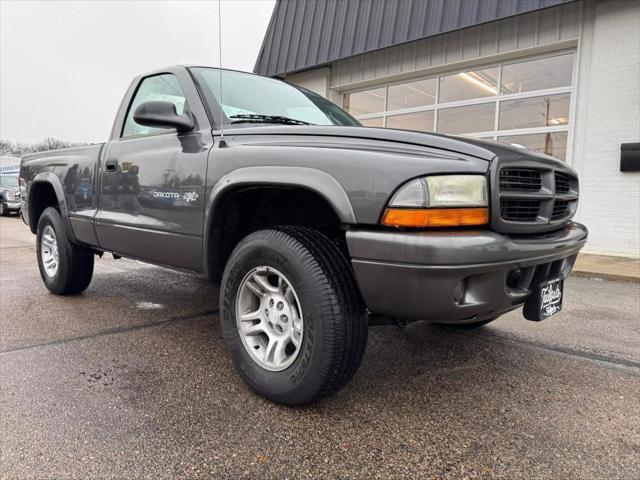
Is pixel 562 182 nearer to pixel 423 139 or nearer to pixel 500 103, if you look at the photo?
pixel 423 139

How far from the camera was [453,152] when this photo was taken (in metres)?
1.90

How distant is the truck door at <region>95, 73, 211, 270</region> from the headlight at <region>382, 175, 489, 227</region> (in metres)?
1.21

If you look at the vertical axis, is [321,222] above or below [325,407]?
above

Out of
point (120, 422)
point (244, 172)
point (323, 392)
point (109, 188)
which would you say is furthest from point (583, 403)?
point (109, 188)

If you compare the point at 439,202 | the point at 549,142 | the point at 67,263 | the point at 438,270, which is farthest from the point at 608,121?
the point at 67,263

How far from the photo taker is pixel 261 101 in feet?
9.80

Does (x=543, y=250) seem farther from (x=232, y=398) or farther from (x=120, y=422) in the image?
(x=120, y=422)

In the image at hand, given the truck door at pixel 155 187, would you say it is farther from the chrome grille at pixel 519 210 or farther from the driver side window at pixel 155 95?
the chrome grille at pixel 519 210

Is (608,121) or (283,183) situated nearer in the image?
(283,183)

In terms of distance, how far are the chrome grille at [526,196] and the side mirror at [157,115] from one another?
1.75 m

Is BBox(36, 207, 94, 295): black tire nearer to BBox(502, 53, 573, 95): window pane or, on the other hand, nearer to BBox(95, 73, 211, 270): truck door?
BBox(95, 73, 211, 270): truck door

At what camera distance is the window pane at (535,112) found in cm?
791

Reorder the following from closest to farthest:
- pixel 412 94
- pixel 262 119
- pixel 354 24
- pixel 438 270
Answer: pixel 438 270 < pixel 262 119 < pixel 354 24 < pixel 412 94

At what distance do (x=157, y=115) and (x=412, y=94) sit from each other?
A: 330 inches
